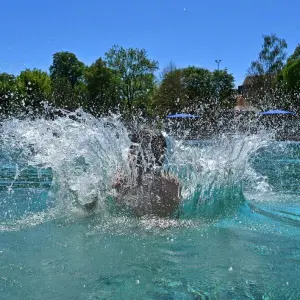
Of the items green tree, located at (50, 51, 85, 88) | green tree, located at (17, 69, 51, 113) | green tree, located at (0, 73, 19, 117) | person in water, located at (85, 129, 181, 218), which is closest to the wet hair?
person in water, located at (85, 129, 181, 218)

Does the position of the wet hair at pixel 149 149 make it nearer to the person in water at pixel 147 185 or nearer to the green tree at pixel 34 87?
the person in water at pixel 147 185

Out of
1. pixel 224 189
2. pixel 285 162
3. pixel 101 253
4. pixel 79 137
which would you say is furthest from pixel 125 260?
pixel 285 162

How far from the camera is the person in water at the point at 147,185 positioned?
5.82m

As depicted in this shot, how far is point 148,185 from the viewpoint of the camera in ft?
19.3

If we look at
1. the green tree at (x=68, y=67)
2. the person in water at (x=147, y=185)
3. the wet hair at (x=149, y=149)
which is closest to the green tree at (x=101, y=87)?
the green tree at (x=68, y=67)

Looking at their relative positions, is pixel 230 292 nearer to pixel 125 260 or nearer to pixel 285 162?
pixel 125 260

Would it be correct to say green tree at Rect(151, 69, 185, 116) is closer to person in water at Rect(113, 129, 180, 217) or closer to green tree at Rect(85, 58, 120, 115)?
green tree at Rect(85, 58, 120, 115)

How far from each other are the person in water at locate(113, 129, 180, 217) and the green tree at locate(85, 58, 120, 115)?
3592 cm

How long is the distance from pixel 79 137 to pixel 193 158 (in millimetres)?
1592

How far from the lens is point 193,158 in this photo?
654 cm

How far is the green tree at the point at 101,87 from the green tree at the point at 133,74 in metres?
0.81

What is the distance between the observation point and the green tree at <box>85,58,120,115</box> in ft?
138

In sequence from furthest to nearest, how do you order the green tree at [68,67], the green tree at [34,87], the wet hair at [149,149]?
1. the green tree at [68,67]
2. the green tree at [34,87]
3. the wet hair at [149,149]

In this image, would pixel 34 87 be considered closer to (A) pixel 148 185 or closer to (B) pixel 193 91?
(B) pixel 193 91
